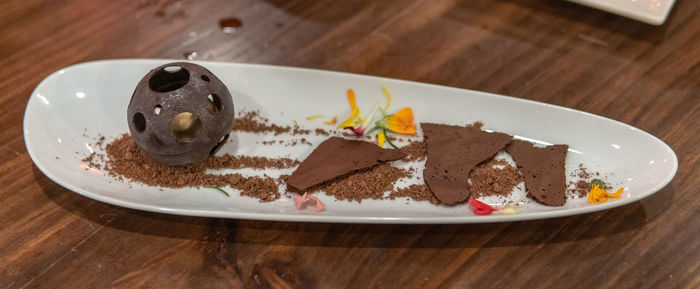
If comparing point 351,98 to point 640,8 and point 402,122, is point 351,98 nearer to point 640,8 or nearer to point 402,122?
point 402,122

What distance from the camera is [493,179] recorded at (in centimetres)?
138

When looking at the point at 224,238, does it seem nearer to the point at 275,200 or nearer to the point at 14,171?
the point at 275,200

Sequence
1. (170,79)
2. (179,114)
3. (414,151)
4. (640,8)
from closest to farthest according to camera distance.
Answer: (179,114)
(170,79)
(414,151)
(640,8)

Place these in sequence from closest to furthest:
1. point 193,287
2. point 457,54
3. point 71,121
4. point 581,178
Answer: point 193,287, point 581,178, point 71,121, point 457,54

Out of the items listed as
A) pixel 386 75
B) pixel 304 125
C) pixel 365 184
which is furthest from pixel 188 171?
pixel 386 75

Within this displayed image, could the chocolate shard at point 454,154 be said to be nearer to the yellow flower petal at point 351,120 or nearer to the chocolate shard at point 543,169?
the chocolate shard at point 543,169

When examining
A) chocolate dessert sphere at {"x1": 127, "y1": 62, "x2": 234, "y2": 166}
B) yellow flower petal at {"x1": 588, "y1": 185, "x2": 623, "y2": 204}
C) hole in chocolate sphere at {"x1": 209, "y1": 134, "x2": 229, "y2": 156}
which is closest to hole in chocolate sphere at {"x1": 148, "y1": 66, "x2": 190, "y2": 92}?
chocolate dessert sphere at {"x1": 127, "y1": 62, "x2": 234, "y2": 166}

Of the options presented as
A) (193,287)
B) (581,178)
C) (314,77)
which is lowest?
(193,287)

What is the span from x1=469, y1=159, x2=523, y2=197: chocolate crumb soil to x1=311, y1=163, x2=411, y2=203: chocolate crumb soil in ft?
0.54

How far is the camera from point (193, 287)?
1257 millimetres

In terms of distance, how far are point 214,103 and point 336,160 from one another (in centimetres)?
32

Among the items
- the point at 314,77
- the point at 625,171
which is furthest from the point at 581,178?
the point at 314,77

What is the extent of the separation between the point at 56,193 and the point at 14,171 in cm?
15

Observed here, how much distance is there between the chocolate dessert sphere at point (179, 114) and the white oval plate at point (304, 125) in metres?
0.11
